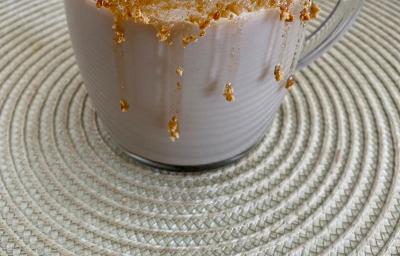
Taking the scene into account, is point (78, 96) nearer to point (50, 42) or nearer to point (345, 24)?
point (50, 42)

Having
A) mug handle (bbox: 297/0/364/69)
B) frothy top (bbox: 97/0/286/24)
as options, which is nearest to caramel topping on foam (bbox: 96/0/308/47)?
frothy top (bbox: 97/0/286/24)

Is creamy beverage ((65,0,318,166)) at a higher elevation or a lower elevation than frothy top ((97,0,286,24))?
lower

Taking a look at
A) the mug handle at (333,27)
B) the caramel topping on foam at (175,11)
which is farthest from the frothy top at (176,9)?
the mug handle at (333,27)

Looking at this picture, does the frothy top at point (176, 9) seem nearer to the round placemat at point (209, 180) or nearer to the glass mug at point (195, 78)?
the glass mug at point (195, 78)

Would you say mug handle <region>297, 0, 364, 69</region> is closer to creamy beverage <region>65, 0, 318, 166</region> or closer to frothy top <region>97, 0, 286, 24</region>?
creamy beverage <region>65, 0, 318, 166</region>

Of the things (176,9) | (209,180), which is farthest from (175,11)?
(209,180)

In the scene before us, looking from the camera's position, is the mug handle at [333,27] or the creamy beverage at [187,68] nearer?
the creamy beverage at [187,68]
